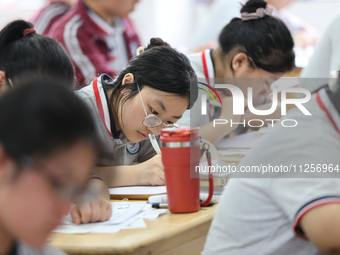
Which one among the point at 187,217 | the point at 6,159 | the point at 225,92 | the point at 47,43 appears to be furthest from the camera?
the point at 225,92

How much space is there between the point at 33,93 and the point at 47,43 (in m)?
0.95

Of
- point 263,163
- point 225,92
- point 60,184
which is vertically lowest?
point 225,92

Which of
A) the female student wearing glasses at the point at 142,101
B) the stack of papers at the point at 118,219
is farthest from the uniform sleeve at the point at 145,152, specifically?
the stack of papers at the point at 118,219

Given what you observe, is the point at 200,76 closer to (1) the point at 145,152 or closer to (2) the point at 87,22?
(1) the point at 145,152

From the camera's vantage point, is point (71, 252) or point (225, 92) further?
point (225, 92)

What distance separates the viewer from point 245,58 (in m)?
2.20

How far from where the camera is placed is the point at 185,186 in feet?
4.53

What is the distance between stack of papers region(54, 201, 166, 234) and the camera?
1.22 m

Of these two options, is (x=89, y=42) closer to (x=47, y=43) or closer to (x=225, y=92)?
(x=225, y=92)

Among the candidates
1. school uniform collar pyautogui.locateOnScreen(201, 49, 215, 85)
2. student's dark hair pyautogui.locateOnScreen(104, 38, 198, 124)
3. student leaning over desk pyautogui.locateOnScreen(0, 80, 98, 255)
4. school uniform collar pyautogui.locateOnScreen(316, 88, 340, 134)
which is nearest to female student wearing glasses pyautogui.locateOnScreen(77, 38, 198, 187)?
student's dark hair pyautogui.locateOnScreen(104, 38, 198, 124)

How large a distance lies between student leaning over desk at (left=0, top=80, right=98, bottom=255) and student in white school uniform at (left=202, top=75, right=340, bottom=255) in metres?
0.43

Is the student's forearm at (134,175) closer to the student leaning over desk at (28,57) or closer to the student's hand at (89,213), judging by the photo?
the student leaning over desk at (28,57)

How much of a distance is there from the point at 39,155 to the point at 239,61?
61.2 inches

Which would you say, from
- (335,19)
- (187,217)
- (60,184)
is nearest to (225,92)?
(335,19)
